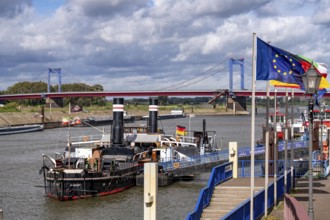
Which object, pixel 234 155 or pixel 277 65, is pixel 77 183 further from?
pixel 277 65

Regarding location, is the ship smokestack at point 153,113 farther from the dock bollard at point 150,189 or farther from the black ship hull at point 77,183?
the dock bollard at point 150,189

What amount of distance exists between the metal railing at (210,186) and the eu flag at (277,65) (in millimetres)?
3737

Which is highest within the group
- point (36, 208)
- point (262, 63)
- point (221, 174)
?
point (262, 63)

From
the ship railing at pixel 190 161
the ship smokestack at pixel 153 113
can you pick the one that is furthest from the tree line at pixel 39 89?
the ship railing at pixel 190 161

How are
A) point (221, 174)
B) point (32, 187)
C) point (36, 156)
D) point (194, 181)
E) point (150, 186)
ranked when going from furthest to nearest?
point (36, 156) < point (194, 181) < point (32, 187) < point (221, 174) < point (150, 186)

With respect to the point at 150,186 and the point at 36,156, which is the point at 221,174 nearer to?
the point at 150,186

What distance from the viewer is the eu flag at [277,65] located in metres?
16.0

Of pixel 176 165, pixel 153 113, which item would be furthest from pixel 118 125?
pixel 153 113

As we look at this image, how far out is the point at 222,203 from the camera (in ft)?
61.1

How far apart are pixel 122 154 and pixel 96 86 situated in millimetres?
139742

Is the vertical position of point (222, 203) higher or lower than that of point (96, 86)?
lower

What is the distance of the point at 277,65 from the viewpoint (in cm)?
1628

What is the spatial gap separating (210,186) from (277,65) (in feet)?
14.6

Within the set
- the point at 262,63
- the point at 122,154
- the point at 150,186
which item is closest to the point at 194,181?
the point at 122,154
